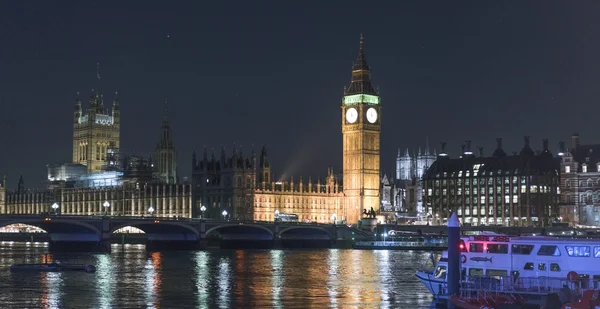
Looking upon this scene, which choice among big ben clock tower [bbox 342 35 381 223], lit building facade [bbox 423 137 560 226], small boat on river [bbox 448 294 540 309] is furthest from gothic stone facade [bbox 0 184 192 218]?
small boat on river [bbox 448 294 540 309]

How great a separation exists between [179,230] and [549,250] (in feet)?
285

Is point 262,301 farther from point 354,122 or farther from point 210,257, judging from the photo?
point 354,122

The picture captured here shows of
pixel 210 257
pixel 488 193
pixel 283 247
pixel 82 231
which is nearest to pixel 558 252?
pixel 210 257

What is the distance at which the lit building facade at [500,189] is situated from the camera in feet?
532

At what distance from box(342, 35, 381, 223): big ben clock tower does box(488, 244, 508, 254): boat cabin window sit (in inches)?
4565

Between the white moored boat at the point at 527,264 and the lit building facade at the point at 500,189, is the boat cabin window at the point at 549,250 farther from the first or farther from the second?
the lit building facade at the point at 500,189

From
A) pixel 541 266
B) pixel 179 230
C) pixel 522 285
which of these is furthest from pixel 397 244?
pixel 522 285

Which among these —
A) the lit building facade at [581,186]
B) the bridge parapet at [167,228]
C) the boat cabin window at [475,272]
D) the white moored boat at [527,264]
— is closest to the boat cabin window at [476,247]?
the white moored boat at [527,264]

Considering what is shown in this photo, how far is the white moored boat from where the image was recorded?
2021 inches

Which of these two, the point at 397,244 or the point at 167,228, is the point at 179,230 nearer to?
the point at 167,228

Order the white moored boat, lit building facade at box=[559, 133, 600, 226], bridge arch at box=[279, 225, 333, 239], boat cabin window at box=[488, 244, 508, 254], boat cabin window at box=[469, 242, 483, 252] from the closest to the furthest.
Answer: the white moored boat
boat cabin window at box=[488, 244, 508, 254]
boat cabin window at box=[469, 242, 483, 252]
bridge arch at box=[279, 225, 333, 239]
lit building facade at box=[559, 133, 600, 226]

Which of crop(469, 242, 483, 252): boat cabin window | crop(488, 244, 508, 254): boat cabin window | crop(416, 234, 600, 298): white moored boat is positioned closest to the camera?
crop(416, 234, 600, 298): white moored boat

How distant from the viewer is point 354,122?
565 feet

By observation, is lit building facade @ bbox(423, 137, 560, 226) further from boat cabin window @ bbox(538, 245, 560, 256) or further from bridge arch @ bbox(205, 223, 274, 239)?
boat cabin window @ bbox(538, 245, 560, 256)
